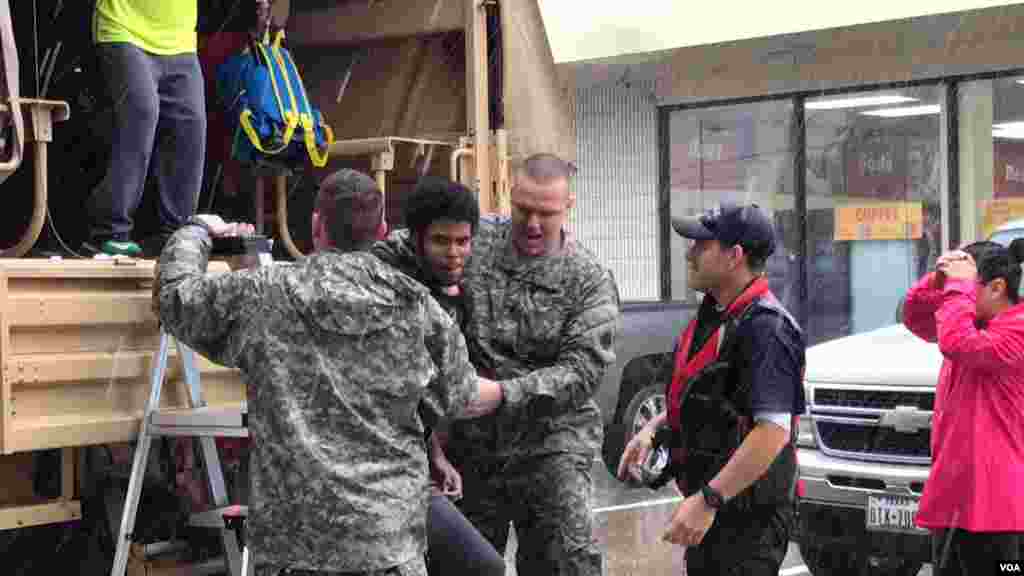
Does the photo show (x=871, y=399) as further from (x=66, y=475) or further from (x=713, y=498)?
(x=66, y=475)

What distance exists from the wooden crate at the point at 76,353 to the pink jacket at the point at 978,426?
2613mm

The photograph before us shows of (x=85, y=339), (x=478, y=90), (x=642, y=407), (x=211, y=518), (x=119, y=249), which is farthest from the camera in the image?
(x=642, y=407)

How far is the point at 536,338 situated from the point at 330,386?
1191 mm

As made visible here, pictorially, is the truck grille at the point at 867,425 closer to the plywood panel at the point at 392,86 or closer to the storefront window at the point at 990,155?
the plywood panel at the point at 392,86

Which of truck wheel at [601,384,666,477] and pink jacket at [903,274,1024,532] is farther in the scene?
truck wheel at [601,384,666,477]

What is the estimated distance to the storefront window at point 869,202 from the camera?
52.1 ft

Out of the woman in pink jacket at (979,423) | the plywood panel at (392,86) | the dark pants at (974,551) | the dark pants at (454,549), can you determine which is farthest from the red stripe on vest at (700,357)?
the plywood panel at (392,86)

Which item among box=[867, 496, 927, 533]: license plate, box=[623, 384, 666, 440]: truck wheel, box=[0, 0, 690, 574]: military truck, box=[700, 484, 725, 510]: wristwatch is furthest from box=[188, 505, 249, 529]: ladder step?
box=[623, 384, 666, 440]: truck wheel

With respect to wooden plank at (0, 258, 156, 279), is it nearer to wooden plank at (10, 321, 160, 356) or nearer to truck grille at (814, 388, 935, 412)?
wooden plank at (10, 321, 160, 356)

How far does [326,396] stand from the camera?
3.68 metres

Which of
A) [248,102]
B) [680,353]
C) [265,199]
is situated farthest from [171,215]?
[680,353]

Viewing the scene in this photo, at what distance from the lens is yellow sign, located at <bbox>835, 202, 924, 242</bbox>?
16.0 metres

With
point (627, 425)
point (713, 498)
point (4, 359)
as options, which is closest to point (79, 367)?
point (4, 359)

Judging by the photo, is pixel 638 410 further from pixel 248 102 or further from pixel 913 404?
pixel 248 102
